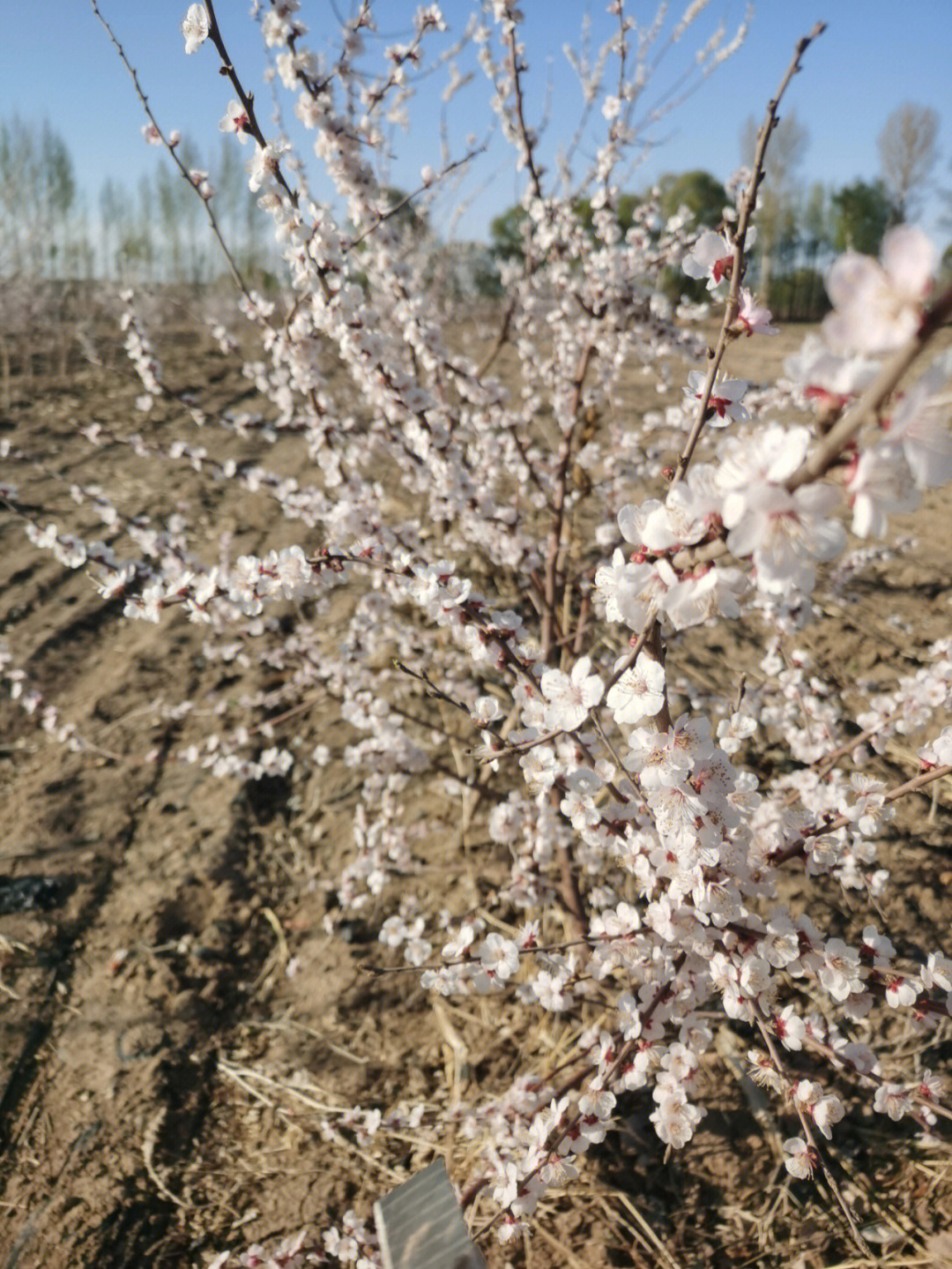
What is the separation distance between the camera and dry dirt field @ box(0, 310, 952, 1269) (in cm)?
177

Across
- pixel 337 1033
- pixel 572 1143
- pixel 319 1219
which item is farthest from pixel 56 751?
pixel 572 1143

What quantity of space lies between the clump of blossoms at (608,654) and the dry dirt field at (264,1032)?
132mm

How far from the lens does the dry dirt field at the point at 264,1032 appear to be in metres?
1.77

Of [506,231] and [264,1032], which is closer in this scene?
[264,1032]

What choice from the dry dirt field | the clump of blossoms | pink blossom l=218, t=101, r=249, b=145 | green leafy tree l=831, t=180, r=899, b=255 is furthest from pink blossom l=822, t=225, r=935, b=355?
green leafy tree l=831, t=180, r=899, b=255

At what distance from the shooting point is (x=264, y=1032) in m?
2.37

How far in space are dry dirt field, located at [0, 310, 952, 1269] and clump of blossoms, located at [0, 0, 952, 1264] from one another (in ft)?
0.43

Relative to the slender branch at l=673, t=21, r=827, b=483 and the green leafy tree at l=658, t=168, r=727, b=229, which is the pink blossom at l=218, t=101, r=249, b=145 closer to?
the slender branch at l=673, t=21, r=827, b=483

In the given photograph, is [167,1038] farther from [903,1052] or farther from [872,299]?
[872,299]

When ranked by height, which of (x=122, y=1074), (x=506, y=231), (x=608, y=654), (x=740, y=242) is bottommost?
(x=122, y=1074)

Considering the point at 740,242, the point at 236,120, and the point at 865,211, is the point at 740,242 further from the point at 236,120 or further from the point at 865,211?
the point at 865,211

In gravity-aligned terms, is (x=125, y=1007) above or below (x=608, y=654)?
below

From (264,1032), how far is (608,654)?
6.99ft

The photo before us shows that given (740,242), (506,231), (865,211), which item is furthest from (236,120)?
(865,211)
